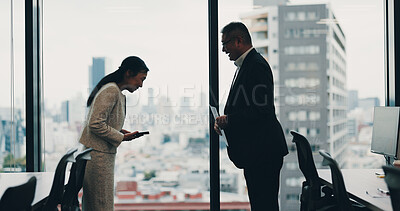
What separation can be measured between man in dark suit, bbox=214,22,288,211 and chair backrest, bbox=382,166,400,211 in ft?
3.30

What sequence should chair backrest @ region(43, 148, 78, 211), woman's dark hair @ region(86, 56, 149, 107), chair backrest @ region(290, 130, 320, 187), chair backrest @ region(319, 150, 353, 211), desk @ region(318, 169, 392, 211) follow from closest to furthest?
desk @ region(318, 169, 392, 211) → chair backrest @ region(319, 150, 353, 211) → chair backrest @ region(43, 148, 78, 211) → chair backrest @ region(290, 130, 320, 187) → woman's dark hair @ region(86, 56, 149, 107)

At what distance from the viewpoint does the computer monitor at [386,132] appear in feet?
8.78

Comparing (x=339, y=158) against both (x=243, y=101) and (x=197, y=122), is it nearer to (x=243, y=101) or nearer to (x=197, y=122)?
(x=197, y=122)

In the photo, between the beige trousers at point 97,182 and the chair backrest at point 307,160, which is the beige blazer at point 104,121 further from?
the chair backrest at point 307,160

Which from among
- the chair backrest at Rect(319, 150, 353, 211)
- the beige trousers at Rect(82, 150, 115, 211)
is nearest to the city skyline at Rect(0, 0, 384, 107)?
the beige trousers at Rect(82, 150, 115, 211)

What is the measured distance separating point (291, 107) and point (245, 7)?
96cm

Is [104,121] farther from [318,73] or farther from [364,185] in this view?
[318,73]

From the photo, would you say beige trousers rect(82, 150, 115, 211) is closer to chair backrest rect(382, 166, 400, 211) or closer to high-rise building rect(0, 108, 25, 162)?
high-rise building rect(0, 108, 25, 162)

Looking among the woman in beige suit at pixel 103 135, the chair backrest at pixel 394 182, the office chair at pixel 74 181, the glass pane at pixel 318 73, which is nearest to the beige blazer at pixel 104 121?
the woman in beige suit at pixel 103 135

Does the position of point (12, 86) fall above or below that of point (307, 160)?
above

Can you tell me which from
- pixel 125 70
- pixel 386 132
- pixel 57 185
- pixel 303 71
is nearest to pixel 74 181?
pixel 57 185

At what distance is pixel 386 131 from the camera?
279cm

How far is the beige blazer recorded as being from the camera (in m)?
2.65

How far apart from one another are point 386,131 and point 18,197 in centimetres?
229
